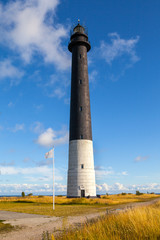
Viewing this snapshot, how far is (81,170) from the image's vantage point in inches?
1293

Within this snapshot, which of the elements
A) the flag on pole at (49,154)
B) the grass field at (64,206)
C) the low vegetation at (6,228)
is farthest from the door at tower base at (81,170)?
the low vegetation at (6,228)

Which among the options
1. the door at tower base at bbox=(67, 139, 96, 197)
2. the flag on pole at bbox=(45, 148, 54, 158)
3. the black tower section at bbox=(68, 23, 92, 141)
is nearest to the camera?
the flag on pole at bbox=(45, 148, 54, 158)

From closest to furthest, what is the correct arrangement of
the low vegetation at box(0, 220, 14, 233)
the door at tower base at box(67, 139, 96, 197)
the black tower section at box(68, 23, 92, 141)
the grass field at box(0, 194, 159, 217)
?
1. the low vegetation at box(0, 220, 14, 233)
2. the grass field at box(0, 194, 159, 217)
3. the door at tower base at box(67, 139, 96, 197)
4. the black tower section at box(68, 23, 92, 141)

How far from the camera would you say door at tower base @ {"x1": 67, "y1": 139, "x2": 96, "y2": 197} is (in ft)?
106

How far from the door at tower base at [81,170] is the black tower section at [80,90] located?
154cm

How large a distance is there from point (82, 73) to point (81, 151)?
48.1ft

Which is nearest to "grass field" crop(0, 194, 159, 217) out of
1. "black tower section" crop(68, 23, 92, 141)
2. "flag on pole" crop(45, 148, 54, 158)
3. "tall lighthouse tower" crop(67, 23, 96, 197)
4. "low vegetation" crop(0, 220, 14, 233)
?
"tall lighthouse tower" crop(67, 23, 96, 197)

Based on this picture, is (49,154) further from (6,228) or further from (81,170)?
(6,228)

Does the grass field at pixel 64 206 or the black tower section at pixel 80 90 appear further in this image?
the black tower section at pixel 80 90

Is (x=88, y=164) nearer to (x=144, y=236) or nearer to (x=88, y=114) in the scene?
(x=88, y=114)

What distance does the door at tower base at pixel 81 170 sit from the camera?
32.4 meters

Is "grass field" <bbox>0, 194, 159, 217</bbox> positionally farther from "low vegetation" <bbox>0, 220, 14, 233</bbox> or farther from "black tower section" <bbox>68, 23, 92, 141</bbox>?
"black tower section" <bbox>68, 23, 92, 141</bbox>

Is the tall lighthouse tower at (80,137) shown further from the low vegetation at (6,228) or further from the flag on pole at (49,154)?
the low vegetation at (6,228)

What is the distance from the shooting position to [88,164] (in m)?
33.5
